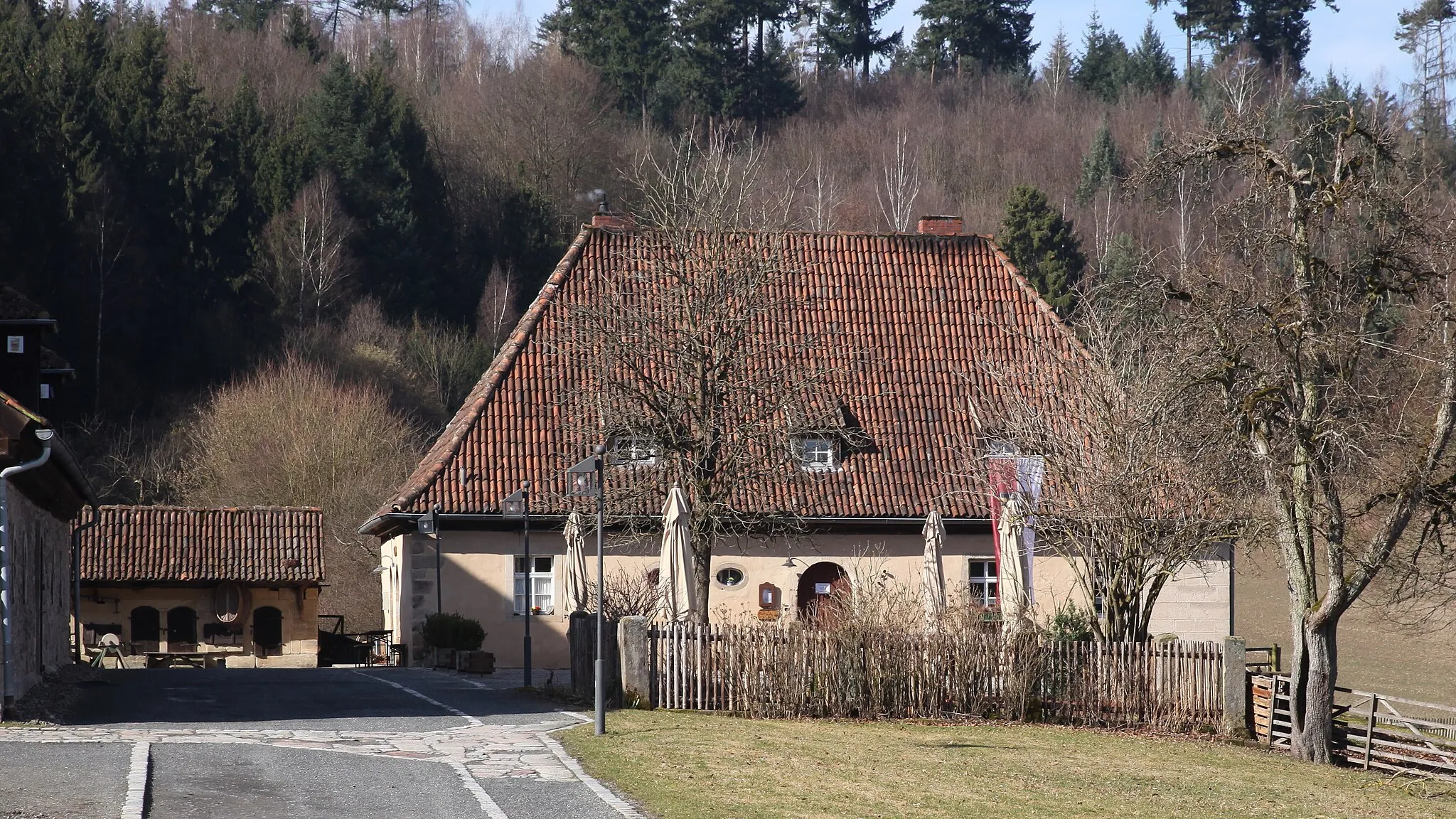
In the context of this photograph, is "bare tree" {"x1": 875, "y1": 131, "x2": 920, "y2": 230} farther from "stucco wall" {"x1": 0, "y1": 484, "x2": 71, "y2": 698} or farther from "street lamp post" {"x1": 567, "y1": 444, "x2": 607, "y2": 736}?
"street lamp post" {"x1": 567, "y1": 444, "x2": 607, "y2": 736}

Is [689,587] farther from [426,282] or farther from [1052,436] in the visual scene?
[426,282]

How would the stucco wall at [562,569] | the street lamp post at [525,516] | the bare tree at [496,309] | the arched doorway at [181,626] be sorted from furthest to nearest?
the bare tree at [496,309]
the arched doorway at [181,626]
the stucco wall at [562,569]
the street lamp post at [525,516]

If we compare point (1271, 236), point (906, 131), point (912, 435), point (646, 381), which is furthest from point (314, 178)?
point (1271, 236)

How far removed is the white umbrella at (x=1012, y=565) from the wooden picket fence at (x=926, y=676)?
0.70 meters

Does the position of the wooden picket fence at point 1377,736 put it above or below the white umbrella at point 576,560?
below

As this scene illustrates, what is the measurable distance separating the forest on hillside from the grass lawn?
20.5 metres

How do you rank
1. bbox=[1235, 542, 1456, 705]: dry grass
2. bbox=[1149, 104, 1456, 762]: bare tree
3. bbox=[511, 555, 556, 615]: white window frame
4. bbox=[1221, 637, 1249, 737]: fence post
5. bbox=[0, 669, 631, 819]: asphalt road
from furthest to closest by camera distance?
bbox=[1235, 542, 1456, 705]: dry grass → bbox=[511, 555, 556, 615]: white window frame → bbox=[1221, 637, 1249, 737]: fence post → bbox=[1149, 104, 1456, 762]: bare tree → bbox=[0, 669, 631, 819]: asphalt road

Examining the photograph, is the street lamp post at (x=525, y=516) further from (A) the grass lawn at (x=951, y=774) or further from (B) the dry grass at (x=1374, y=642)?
(B) the dry grass at (x=1374, y=642)

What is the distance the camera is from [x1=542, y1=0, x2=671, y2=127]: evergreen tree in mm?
73812

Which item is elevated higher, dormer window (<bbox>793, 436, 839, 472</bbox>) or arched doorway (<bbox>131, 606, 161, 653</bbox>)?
dormer window (<bbox>793, 436, 839, 472</bbox>)

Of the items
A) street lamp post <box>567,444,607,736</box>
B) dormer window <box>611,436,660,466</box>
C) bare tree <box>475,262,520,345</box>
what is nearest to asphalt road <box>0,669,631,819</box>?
street lamp post <box>567,444,607,736</box>

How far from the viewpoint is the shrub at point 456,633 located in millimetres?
27688

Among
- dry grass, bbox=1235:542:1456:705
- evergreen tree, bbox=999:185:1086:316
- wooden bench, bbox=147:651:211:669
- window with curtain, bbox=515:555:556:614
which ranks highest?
evergreen tree, bbox=999:185:1086:316

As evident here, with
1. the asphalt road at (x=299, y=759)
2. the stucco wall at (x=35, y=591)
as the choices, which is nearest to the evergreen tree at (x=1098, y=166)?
the stucco wall at (x=35, y=591)
